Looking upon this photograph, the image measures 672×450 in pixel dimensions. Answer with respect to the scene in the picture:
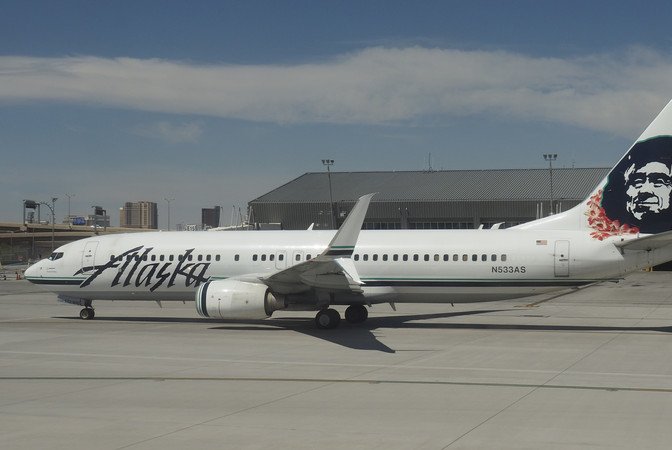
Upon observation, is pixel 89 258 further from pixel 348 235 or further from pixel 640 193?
pixel 640 193

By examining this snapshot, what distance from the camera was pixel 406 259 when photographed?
93.8 ft

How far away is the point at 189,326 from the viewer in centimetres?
2986

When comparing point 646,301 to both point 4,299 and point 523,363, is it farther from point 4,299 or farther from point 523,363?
point 4,299

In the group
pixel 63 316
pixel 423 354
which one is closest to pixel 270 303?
pixel 423 354

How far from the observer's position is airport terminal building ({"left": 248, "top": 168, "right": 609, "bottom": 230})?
82.8 metres

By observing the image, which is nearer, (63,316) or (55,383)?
(55,383)

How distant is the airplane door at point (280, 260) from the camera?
29.9 m

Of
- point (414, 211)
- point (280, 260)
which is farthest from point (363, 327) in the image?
point (414, 211)

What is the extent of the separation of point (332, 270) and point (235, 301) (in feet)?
10.5

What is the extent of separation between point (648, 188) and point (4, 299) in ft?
115

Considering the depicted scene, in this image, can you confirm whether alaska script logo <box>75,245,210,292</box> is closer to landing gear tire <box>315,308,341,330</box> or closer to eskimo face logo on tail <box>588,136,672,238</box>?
landing gear tire <box>315,308,341,330</box>

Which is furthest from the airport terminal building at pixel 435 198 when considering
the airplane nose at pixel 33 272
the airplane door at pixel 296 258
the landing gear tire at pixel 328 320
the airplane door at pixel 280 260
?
the landing gear tire at pixel 328 320

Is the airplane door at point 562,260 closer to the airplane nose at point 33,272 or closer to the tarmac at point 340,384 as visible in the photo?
the tarmac at point 340,384

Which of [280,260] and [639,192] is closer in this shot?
[639,192]
